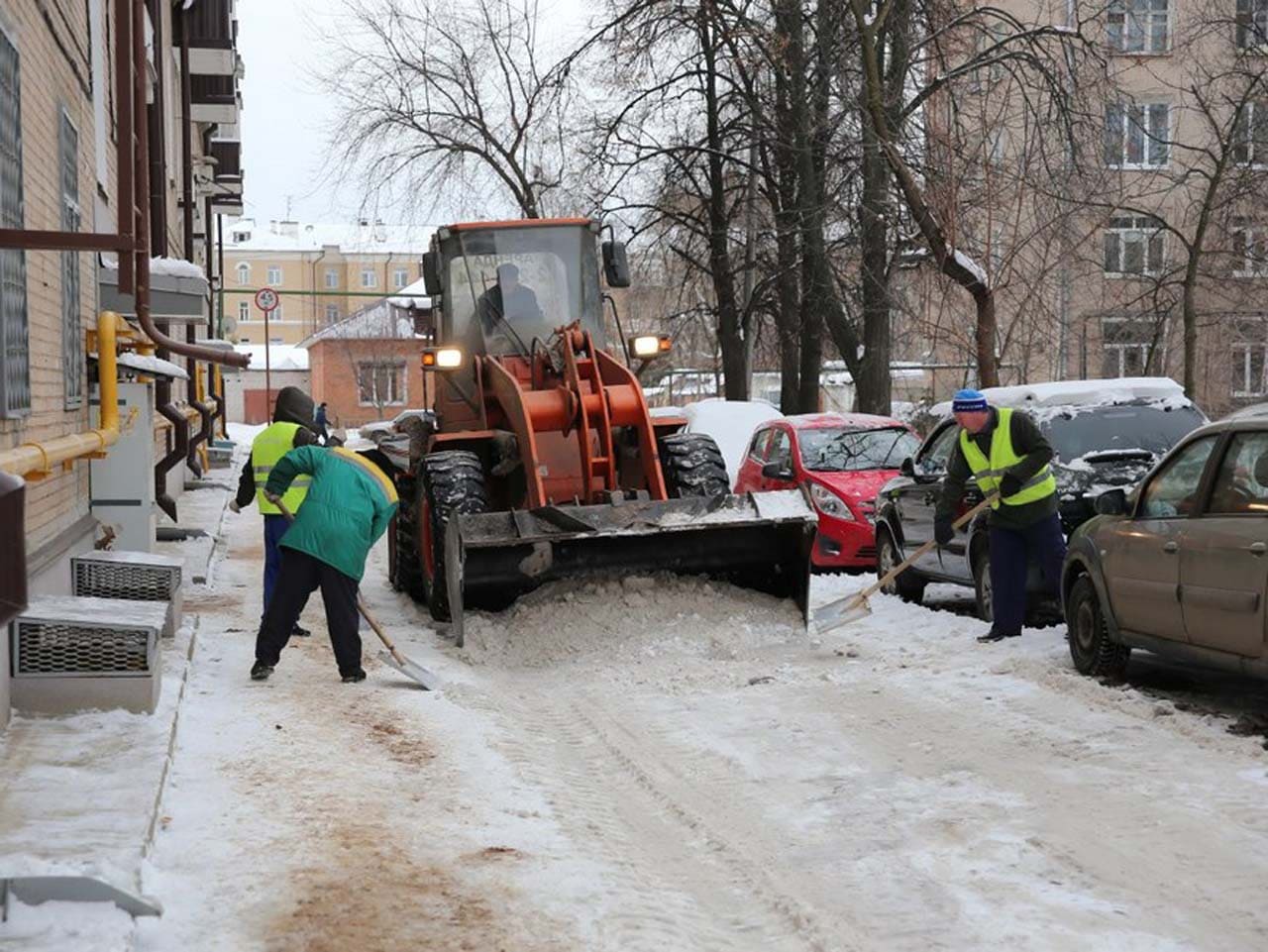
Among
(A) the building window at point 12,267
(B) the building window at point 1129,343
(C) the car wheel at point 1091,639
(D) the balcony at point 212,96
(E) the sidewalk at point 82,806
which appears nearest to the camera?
(E) the sidewalk at point 82,806

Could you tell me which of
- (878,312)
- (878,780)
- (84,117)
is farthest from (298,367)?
(878,780)

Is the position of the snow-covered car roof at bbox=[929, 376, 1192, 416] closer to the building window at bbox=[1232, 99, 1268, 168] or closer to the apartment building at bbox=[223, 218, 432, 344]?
the building window at bbox=[1232, 99, 1268, 168]

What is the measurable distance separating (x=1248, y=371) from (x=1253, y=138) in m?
11.1

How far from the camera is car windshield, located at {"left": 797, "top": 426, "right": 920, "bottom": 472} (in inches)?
677

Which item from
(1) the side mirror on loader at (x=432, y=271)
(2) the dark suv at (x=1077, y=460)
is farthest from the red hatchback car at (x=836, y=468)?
(1) the side mirror on loader at (x=432, y=271)

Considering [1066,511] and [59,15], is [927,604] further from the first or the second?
[59,15]

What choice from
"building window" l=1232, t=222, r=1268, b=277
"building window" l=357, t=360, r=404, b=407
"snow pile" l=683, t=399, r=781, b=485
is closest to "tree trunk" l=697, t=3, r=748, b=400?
"snow pile" l=683, t=399, r=781, b=485

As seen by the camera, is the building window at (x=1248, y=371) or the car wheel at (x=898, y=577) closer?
the car wheel at (x=898, y=577)

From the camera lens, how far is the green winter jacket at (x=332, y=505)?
31.6ft

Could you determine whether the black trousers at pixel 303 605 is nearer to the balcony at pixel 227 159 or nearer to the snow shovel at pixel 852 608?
the snow shovel at pixel 852 608

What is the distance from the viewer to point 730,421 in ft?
101

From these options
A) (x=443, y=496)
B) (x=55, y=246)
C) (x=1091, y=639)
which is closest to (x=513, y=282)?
(x=443, y=496)

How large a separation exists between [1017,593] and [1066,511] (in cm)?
94

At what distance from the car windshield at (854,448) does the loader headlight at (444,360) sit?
5220 millimetres
